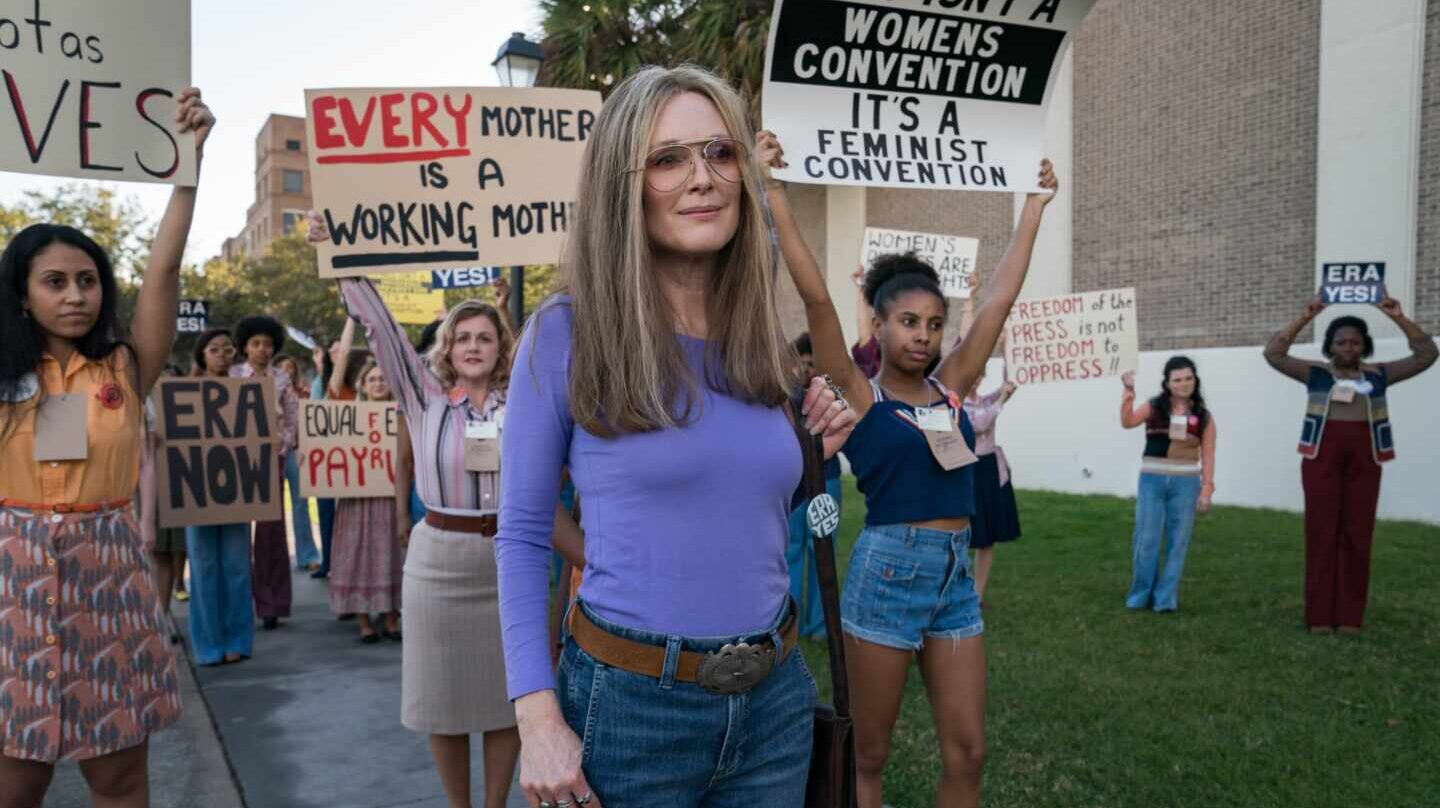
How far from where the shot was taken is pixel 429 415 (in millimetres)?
4062

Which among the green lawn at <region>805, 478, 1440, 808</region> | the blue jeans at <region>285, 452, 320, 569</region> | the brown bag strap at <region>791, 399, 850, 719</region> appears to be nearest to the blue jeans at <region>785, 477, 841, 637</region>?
the green lawn at <region>805, 478, 1440, 808</region>

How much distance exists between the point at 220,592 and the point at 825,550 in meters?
6.00

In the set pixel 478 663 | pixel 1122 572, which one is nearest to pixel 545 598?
pixel 478 663

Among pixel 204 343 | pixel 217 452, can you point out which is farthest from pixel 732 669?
pixel 204 343

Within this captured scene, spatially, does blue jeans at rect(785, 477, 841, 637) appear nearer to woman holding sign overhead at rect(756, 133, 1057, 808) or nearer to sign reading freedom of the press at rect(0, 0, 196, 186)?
woman holding sign overhead at rect(756, 133, 1057, 808)

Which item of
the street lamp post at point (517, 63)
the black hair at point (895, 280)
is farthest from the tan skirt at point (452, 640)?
the street lamp post at point (517, 63)

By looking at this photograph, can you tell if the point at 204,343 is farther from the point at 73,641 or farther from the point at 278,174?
the point at 278,174

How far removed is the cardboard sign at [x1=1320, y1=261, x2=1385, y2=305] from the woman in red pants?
5.1 inches

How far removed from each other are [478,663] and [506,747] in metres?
0.34

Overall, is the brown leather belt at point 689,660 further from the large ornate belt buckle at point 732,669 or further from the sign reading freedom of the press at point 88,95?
the sign reading freedom of the press at point 88,95

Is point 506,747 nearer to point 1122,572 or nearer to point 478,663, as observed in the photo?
point 478,663

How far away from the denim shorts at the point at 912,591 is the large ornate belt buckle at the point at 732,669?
5.24ft

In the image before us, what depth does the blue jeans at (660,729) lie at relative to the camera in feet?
5.87

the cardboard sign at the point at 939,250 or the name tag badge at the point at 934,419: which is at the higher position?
the cardboard sign at the point at 939,250
